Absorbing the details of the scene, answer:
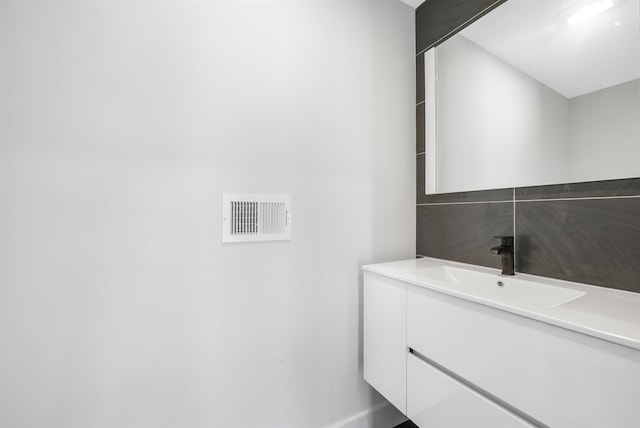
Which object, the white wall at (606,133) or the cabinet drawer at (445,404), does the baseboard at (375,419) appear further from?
the white wall at (606,133)

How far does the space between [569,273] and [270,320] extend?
1.12m

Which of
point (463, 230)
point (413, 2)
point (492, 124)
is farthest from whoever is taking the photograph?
point (413, 2)

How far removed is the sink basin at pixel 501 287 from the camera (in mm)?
873

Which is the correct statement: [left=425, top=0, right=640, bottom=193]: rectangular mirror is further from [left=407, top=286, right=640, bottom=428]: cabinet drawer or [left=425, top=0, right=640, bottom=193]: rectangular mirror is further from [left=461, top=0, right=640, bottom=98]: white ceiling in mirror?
[left=407, top=286, right=640, bottom=428]: cabinet drawer

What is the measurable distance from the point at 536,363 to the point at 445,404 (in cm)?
37

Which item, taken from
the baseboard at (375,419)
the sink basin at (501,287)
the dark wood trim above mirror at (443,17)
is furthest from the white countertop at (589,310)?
the dark wood trim above mirror at (443,17)

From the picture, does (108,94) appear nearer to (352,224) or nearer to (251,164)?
(251,164)

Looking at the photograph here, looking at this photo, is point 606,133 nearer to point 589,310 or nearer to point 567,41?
point 567,41

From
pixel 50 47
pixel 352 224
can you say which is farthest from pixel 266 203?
pixel 50 47

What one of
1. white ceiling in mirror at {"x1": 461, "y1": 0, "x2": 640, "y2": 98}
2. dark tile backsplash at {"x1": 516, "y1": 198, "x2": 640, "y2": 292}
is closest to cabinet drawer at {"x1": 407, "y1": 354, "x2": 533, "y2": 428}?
dark tile backsplash at {"x1": 516, "y1": 198, "x2": 640, "y2": 292}

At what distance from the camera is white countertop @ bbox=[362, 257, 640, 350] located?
0.57m

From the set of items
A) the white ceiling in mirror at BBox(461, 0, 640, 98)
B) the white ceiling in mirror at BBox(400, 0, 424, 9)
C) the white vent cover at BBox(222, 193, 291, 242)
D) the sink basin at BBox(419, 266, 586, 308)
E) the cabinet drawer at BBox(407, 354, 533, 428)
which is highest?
the white ceiling in mirror at BBox(400, 0, 424, 9)

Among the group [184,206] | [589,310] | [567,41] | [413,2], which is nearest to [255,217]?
[184,206]

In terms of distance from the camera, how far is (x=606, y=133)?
88cm
